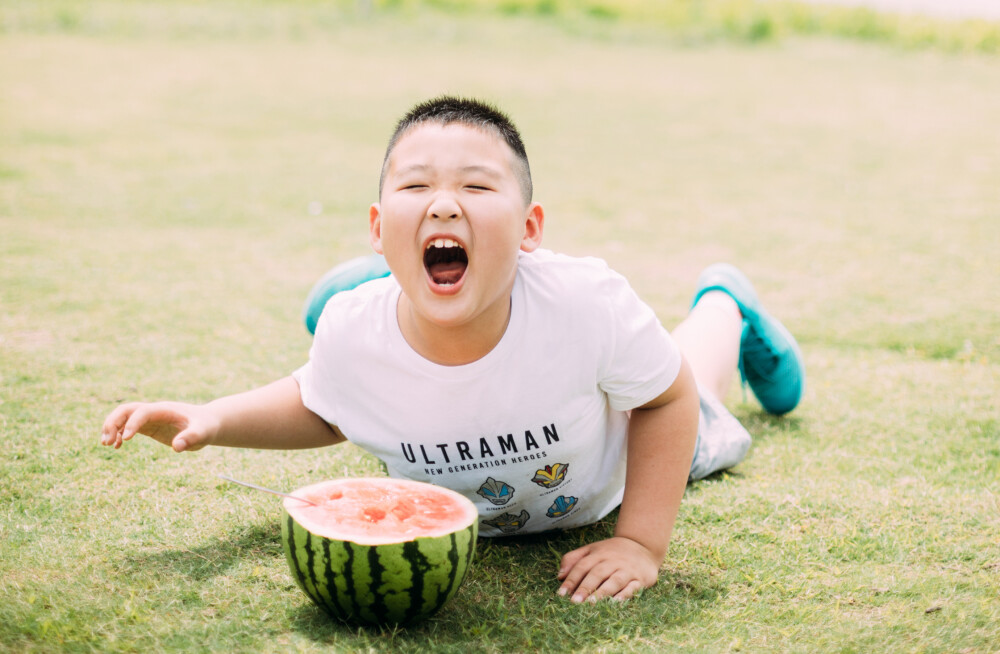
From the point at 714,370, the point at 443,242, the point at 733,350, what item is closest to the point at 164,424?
the point at 443,242

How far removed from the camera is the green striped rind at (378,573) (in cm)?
203

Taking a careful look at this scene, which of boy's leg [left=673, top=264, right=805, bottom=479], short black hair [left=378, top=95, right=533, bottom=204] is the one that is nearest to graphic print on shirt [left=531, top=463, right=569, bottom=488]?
short black hair [left=378, top=95, right=533, bottom=204]

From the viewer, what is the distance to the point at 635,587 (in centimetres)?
235

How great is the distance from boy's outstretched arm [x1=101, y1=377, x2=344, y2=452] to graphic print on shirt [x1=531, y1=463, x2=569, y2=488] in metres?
0.58

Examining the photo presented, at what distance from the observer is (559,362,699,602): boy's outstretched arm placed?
239 centimetres

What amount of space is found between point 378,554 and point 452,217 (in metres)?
0.75

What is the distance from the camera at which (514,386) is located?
241 cm

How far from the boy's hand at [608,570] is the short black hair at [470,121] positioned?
86cm

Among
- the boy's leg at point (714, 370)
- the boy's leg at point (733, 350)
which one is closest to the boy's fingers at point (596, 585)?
the boy's leg at point (714, 370)

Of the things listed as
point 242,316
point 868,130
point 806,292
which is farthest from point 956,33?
point 242,316

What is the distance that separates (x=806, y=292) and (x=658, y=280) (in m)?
0.78

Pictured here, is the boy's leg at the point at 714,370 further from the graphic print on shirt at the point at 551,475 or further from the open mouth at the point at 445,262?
the open mouth at the point at 445,262

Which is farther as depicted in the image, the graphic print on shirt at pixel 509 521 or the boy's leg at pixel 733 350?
the boy's leg at pixel 733 350

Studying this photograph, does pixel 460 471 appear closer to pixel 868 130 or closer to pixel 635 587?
pixel 635 587
